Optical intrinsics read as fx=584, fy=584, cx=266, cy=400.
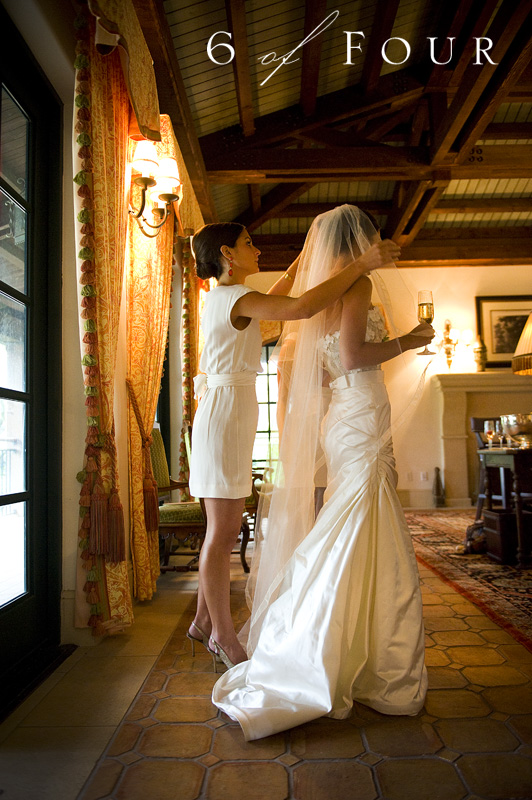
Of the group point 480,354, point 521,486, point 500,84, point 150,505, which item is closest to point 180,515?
point 150,505

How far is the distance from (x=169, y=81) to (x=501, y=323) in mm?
6574

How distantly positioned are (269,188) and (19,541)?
6.66 meters

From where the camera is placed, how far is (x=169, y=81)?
3748mm

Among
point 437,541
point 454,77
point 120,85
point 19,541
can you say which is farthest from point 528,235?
point 19,541

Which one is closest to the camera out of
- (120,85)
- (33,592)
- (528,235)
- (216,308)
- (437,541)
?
(216,308)

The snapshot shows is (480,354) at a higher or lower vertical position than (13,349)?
higher

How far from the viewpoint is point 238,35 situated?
3975 mm

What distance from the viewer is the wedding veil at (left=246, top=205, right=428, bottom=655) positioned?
216 cm

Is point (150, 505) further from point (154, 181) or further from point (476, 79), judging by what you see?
point (476, 79)

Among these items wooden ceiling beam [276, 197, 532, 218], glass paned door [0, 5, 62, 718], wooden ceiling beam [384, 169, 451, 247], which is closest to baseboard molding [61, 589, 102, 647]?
glass paned door [0, 5, 62, 718]

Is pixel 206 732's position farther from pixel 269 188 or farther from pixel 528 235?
pixel 528 235

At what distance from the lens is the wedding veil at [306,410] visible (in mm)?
2162

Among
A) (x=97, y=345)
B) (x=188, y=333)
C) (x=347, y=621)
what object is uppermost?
(x=188, y=333)

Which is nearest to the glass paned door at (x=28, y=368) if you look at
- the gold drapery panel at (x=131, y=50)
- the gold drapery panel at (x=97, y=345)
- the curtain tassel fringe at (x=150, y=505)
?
the gold drapery panel at (x=97, y=345)
